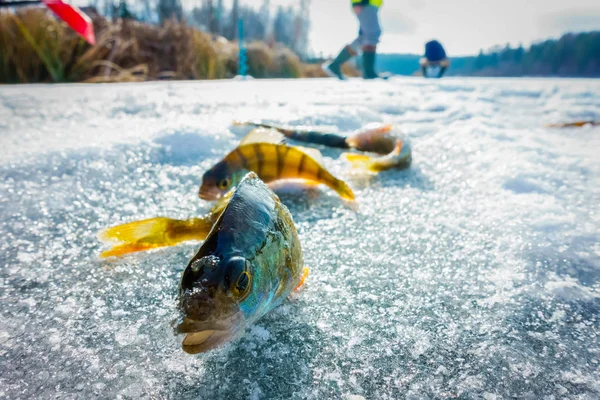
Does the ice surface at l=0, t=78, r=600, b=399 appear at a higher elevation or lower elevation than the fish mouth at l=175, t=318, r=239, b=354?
lower

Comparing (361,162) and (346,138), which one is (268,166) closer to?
(361,162)

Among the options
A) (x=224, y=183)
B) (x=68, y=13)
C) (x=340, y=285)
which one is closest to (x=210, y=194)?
(x=224, y=183)

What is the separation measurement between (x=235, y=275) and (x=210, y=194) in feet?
3.30

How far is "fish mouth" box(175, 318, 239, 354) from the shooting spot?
626 mm

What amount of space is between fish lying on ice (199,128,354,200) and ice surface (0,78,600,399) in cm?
10

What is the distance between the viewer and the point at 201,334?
663 mm

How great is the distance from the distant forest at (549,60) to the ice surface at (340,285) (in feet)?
158

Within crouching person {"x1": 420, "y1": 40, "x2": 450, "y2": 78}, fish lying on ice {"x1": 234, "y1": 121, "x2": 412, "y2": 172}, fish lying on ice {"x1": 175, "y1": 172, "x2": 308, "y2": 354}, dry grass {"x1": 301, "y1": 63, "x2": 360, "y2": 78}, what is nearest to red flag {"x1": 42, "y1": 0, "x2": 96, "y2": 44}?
fish lying on ice {"x1": 234, "y1": 121, "x2": 412, "y2": 172}

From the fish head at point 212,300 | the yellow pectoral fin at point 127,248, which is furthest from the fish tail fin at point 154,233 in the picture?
the fish head at point 212,300

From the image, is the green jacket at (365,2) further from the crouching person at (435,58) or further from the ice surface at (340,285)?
the ice surface at (340,285)

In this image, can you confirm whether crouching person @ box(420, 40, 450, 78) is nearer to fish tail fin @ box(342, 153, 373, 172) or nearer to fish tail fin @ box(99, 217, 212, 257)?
fish tail fin @ box(342, 153, 373, 172)

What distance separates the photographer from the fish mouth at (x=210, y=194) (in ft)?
5.28

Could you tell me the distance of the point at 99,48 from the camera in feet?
27.3

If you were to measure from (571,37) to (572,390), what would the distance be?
56938mm
